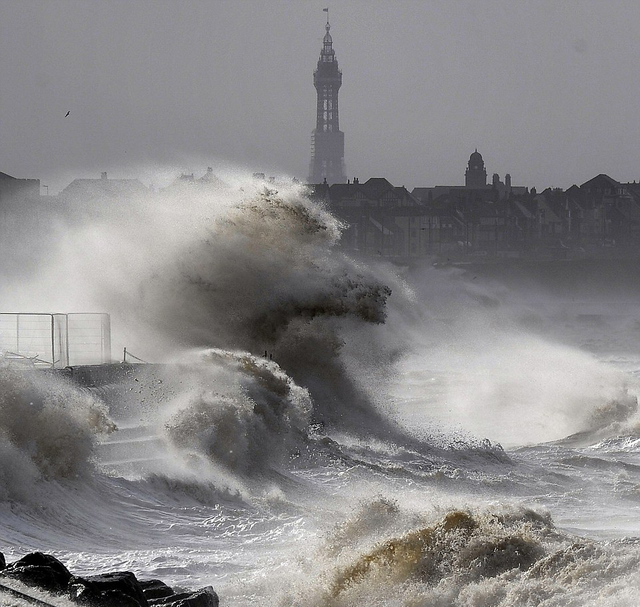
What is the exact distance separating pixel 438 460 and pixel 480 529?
6.41 metres

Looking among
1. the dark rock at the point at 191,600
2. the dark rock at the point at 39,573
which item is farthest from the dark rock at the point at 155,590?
the dark rock at the point at 39,573

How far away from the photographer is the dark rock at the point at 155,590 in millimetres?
7895

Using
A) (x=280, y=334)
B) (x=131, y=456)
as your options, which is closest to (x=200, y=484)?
(x=131, y=456)

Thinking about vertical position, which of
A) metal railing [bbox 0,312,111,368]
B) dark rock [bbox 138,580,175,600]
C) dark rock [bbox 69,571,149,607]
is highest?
metal railing [bbox 0,312,111,368]

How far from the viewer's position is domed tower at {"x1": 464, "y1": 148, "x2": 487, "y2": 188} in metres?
123

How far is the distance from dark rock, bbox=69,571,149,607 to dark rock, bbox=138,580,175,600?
1.24 ft

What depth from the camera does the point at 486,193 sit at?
10544 cm

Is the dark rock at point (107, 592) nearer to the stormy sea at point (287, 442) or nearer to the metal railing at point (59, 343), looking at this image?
the stormy sea at point (287, 442)

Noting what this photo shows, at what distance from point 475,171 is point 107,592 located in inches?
4698

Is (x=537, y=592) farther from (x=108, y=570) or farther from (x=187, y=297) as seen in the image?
(x=187, y=297)

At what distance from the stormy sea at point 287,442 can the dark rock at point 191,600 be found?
0.73 m

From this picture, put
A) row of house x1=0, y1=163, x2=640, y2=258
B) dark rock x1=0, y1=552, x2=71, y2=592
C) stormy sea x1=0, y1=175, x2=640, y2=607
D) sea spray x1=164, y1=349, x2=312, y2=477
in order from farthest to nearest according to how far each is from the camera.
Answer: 1. row of house x1=0, y1=163, x2=640, y2=258
2. sea spray x1=164, y1=349, x2=312, y2=477
3. stormy sea x1=0, y1=175, x2=640, y2=607
4. dark rock x1=0, y1=552, x2=71, y2=592

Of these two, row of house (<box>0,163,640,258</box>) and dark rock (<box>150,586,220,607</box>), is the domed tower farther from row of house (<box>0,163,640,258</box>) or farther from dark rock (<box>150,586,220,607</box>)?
dark rock (<box>150,586,220,607</box>)

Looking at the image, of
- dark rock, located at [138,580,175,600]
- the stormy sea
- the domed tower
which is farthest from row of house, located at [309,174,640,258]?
dark rock, located at [138,580,175,600]
